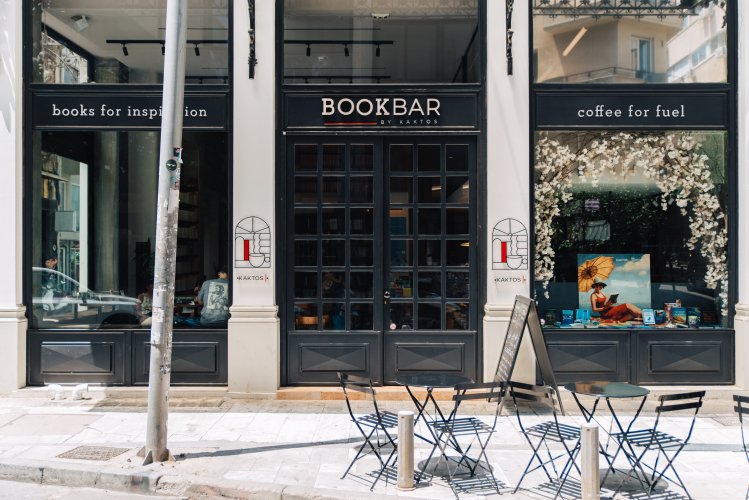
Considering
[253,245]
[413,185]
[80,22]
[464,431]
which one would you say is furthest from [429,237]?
[80,22]

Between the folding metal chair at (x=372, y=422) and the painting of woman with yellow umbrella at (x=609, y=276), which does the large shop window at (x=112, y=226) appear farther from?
the painting of woman with yellow umbrella at (x=609, y=276)

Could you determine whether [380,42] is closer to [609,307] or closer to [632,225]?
[632,225]

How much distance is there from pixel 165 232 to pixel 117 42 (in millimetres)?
4455

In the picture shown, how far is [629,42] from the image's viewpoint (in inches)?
368

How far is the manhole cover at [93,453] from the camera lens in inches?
260

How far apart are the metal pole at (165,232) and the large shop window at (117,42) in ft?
9.50

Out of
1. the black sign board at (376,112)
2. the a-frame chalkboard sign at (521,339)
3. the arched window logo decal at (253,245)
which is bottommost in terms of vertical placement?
the a-frame chalkboard sign at (521,339)

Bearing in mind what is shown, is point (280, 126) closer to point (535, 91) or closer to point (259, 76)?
point (259, 76)

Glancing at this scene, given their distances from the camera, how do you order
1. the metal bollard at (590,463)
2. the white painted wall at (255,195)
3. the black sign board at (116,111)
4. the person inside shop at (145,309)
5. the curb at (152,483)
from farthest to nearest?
the person inside shop at (145,309) → the black sign board at (116,111) → the white painted wall at (255,195) → the curb at (152,483) → the metal bollard at (590,463)

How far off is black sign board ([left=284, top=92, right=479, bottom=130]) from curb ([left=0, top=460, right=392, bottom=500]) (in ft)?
16.4

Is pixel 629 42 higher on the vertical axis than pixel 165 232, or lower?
higher

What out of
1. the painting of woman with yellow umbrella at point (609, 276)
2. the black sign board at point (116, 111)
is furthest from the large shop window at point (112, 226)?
the painting of woman with yellow umbrella at point (609, 276)

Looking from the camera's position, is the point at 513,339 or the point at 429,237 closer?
the point at 513,339

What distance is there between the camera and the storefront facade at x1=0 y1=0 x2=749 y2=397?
9.11 m
